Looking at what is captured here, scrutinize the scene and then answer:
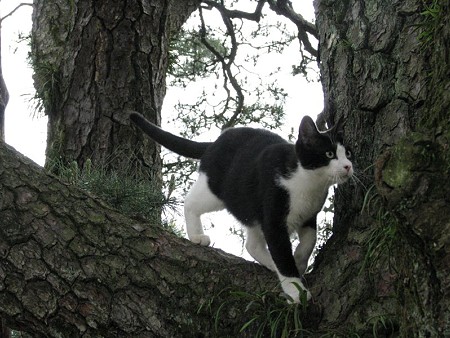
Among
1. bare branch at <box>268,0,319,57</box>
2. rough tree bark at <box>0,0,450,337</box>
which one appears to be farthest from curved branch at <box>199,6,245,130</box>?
rough tree bark at <box>0,0,450,337</box>

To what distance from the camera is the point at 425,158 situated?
1.30 metres

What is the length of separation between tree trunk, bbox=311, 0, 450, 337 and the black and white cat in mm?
99

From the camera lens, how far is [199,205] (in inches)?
108

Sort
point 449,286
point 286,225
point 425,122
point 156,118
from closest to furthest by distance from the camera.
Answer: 1. point 449,286
2. point 425,122
3. point 286,225
4. point 156,118

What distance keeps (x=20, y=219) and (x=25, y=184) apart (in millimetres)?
108

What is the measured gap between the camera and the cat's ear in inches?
88.7

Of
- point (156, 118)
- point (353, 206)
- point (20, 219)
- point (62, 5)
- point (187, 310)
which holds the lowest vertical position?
point (187, 310)

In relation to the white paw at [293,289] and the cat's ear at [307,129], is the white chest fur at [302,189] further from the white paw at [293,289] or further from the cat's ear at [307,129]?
the white paw at [293,289]

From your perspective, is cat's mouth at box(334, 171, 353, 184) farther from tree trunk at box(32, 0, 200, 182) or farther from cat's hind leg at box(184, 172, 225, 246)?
tree trunk at box(32, 0, 200, 182)

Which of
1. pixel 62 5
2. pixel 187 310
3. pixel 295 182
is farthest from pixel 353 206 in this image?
pixel 62 5

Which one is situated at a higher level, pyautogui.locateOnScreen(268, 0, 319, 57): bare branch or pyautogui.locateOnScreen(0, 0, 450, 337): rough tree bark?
pyautogui.locateOnScreen(268, 0, 319, 57): bare branch

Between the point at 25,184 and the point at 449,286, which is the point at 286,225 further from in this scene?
the point at 449,286

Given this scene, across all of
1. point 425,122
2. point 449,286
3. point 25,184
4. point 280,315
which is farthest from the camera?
point 25,184

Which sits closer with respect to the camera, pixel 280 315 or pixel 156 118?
pixel 280 315
